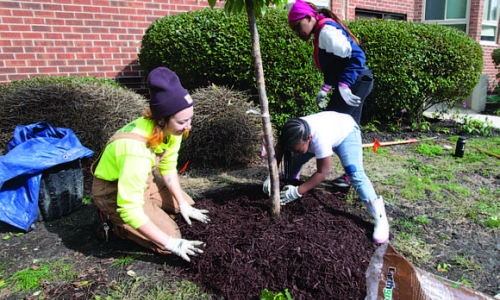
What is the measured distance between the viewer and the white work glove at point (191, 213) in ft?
8.27

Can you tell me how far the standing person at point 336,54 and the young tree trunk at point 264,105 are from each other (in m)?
0.92

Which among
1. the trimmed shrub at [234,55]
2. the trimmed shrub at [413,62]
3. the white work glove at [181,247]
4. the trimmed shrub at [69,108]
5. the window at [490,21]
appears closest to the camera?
the white work glove at [181,247]

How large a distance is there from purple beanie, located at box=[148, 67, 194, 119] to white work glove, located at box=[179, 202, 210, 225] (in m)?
0.84

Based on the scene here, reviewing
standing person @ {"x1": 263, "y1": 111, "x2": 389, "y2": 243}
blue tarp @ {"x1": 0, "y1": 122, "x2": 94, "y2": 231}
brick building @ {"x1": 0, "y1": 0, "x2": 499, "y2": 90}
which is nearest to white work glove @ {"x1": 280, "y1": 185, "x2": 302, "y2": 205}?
standing person @ {"x1": 263, "y1": 111, "x2": 389, "y2": 243}

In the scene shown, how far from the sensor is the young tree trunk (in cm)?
217

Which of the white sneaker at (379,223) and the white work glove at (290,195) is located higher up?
the white work glove at (290,195)

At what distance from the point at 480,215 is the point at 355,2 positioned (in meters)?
6.65

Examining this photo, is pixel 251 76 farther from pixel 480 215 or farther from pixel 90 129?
pixel 480 215

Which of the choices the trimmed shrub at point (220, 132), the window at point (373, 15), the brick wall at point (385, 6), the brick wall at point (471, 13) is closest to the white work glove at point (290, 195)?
the trimmed shrub at point (220, 132)

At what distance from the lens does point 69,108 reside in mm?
3635

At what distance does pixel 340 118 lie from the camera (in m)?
2.74

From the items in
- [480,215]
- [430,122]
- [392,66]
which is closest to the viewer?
[480,215]

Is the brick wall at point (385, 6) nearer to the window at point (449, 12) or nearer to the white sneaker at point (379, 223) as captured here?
the window at point (449, 12)

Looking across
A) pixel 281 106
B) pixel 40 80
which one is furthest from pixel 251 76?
pixel 40 80
